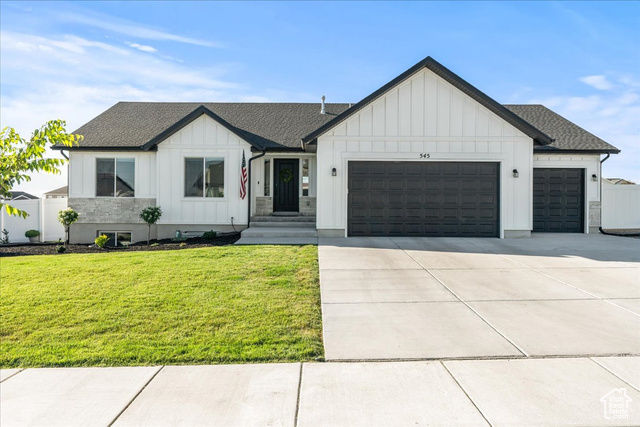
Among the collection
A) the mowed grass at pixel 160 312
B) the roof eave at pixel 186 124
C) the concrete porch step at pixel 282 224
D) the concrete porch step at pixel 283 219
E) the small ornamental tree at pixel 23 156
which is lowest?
the mowed grass at pixel 160 312

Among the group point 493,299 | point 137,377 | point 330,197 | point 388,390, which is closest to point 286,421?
point 388,390

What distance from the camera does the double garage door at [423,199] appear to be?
12984 millimetres

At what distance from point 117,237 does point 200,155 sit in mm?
4305

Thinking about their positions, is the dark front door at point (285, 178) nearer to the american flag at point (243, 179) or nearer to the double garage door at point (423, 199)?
the american flag at point (243, 179)

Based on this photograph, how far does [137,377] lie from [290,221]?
1086cm

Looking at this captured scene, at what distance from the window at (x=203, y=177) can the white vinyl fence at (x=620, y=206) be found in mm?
13941

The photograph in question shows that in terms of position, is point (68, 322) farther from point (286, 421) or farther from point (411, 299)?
point (411, 299)

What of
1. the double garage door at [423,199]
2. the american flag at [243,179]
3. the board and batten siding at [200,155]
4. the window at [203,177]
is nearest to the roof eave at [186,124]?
the board and batten siding at [200,155]

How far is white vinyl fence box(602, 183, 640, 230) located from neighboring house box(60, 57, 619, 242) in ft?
2.41

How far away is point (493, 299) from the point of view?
20.8ft

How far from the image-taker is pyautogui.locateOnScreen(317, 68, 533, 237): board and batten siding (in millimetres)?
12688

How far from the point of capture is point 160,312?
569 cm

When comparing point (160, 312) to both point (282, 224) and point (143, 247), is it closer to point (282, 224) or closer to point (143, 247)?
point (143, 247)

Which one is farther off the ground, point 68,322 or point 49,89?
point 49,89
